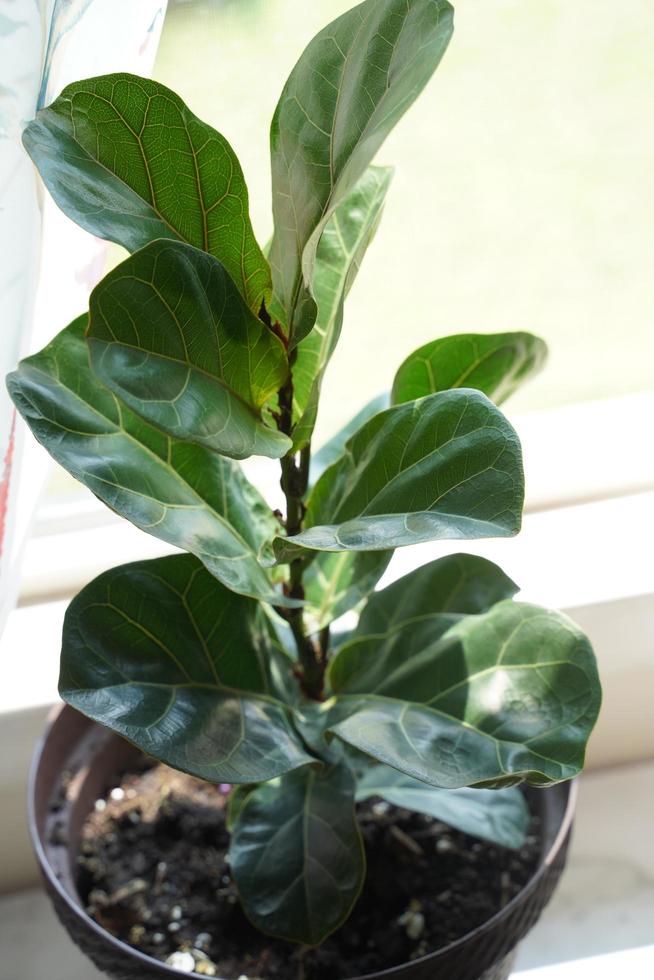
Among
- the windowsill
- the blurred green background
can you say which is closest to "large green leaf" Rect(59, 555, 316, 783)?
the windowsill

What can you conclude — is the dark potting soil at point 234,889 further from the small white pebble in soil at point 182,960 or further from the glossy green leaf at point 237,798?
the glossy green leaf at point 237,798

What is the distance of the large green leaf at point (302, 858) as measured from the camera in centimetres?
66

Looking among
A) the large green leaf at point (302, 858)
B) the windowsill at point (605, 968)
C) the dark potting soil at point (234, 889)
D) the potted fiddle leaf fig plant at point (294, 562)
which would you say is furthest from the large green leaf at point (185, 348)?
the windowsill at point (605, 968)

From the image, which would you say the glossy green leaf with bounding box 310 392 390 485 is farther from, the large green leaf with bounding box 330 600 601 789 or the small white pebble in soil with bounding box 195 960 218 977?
the small white pebble in soil with bounding box 195 960 218 977

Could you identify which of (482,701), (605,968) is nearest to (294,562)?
(482,701)

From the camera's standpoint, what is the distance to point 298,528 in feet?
2.11

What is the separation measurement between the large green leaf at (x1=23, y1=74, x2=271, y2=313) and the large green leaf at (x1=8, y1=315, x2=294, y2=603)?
84 millimetres

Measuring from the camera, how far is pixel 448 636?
2.18 feet

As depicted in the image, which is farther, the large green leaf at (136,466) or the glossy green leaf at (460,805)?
the glossy green leaf at (460,805)

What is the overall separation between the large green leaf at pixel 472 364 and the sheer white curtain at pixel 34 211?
0.22 meters

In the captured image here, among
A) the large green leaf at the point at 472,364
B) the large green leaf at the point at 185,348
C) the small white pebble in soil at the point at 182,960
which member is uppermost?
the large green leaf at the point at 185,348

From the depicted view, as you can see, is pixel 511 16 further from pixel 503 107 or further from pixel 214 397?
pixel 214 397

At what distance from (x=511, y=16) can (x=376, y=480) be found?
2.25 feet

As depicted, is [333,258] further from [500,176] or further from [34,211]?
[500,176]
